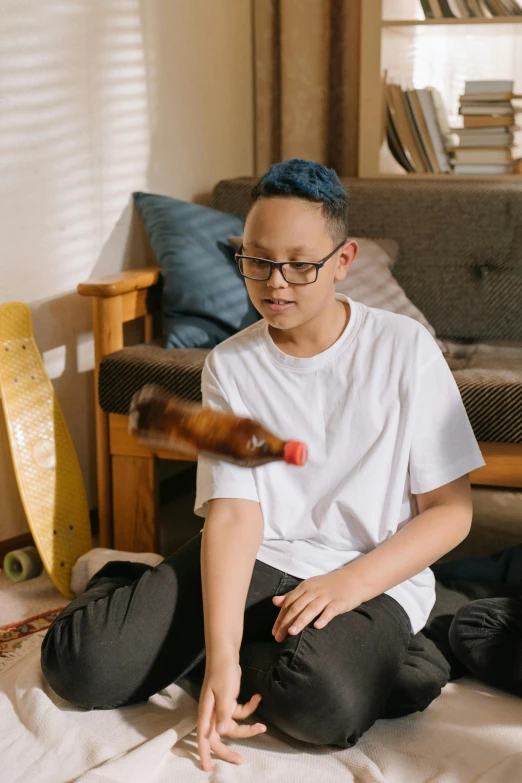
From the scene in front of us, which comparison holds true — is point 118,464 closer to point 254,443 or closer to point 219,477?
point 219,477

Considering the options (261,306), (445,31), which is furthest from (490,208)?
(261,306)

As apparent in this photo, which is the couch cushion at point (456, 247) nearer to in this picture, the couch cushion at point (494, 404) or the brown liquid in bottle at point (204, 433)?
the couch cushion at point (494, 404)

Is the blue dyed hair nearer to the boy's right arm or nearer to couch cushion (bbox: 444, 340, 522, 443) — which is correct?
A: the boy's right arm

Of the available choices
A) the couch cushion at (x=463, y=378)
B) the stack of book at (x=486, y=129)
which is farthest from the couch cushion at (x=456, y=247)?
the stack of book at (x=486, y=129)

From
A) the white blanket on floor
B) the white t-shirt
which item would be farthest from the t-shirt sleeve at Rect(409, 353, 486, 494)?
the white blanket on floor

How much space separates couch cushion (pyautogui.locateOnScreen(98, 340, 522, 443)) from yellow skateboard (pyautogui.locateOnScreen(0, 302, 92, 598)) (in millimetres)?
132

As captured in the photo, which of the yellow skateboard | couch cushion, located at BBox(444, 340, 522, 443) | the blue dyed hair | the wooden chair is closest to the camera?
the blue dyed hair

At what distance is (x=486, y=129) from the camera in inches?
103

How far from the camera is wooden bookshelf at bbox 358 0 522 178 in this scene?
8.63 ft

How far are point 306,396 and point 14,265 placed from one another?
904 mm

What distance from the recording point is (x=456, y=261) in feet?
A: 7.61

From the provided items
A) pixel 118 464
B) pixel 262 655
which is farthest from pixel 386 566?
pixel 118 464

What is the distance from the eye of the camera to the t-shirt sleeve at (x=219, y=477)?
1336 millimetres

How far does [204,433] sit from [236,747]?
1.72 ft
